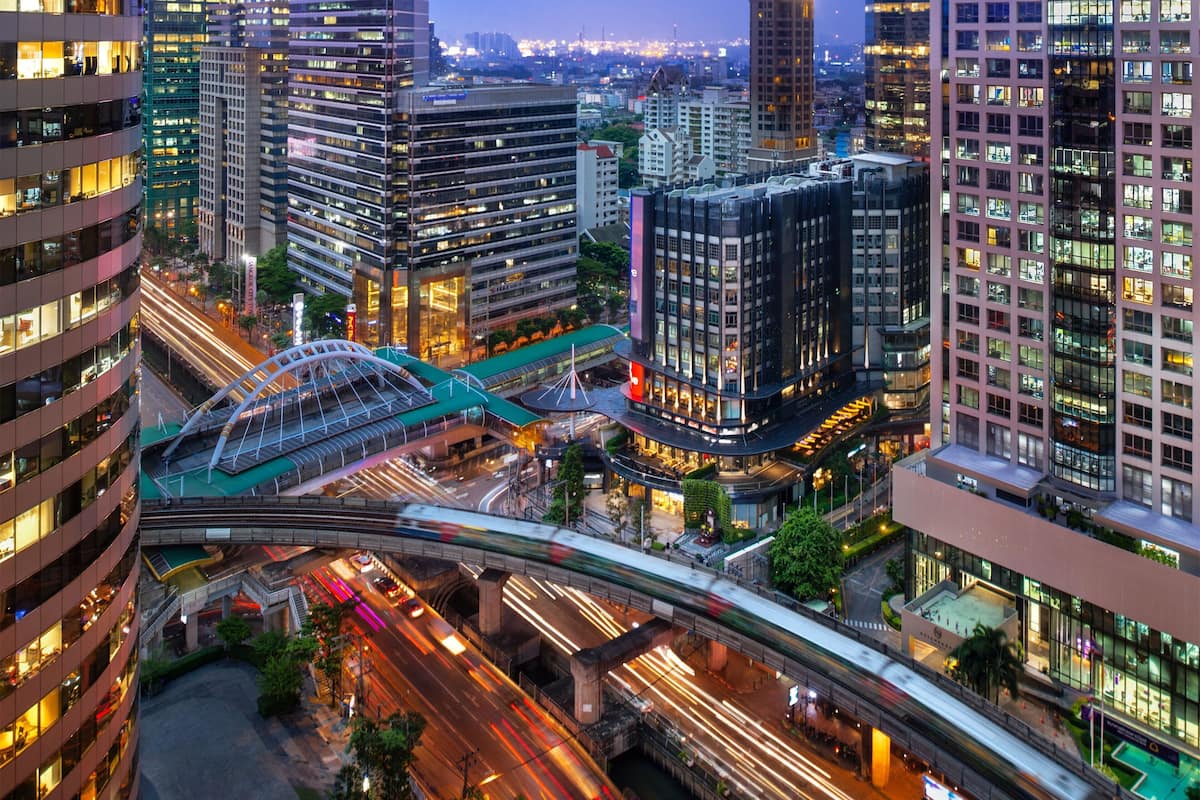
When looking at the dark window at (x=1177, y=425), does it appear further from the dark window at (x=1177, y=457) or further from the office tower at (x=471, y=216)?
the office tower at (x=471, y=216)

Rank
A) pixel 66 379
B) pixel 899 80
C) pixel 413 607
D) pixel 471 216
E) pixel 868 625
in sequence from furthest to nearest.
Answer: pixel 899 80 < pixel 471 216 < pixel 413 607 < pixel 868 625 < pixel 66 379

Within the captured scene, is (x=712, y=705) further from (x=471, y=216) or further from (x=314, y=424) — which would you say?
(x=471, y=216)

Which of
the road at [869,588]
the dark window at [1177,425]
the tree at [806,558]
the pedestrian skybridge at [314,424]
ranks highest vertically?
the dark window at [1177,425]

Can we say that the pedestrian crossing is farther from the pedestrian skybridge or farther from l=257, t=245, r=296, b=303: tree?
l=257, t=245, r=296, b=303: tree

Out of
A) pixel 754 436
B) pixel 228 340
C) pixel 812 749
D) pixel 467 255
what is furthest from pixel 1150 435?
pixel 228 340

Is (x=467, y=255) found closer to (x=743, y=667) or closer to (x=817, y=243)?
(x=817, y=243)

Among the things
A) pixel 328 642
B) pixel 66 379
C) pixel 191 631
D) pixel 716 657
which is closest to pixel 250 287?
pixel 191 631

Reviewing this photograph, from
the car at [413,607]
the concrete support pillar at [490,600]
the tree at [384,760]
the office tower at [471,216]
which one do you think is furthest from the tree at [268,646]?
the office tower at [471,216]
